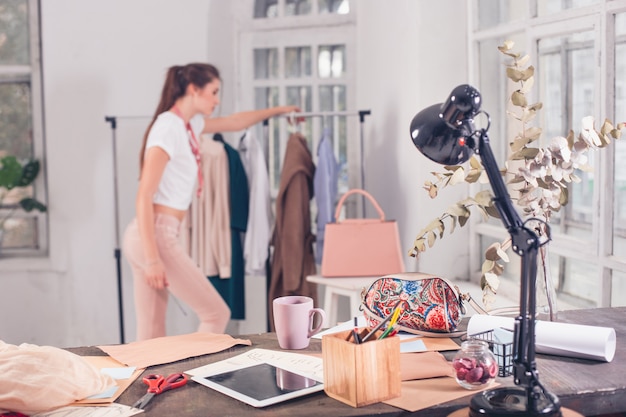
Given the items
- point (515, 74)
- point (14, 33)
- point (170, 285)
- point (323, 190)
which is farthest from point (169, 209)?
point (515, 74)

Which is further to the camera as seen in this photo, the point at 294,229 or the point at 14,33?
the point at 14,33

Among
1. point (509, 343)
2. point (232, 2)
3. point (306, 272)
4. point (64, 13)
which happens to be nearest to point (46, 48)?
point (64, 13)

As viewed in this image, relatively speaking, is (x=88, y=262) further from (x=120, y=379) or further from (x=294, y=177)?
(x=120, y=379)

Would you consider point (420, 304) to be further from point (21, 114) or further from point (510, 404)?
point (21, 114)

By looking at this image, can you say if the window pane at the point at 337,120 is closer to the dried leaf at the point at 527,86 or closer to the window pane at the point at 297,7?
the window pane at the point at 297,7

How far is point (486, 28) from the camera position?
3594 millimetres

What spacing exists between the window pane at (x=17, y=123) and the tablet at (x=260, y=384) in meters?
3.56

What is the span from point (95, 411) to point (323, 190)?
2.60 meters

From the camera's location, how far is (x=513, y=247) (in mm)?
1391

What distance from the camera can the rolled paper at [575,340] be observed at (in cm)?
169

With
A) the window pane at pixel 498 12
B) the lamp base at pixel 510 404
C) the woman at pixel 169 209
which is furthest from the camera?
the woman at pixel 169 209

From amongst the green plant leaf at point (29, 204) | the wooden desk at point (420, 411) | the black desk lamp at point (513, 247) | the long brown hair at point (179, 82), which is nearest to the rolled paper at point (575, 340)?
the wooden desk at point (420, 411)

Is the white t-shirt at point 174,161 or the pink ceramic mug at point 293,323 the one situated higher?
the white t-shirt at point 174,161

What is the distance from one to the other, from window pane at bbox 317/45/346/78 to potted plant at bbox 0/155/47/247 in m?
1.72
